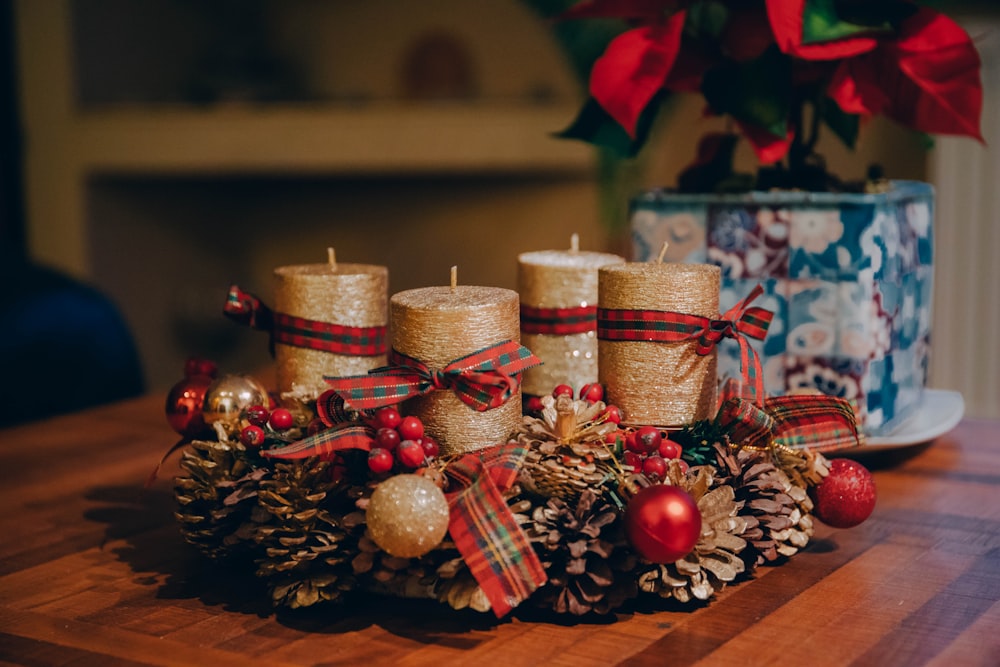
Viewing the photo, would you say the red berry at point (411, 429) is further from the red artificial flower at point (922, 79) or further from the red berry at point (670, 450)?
the red artificial flower at point (922, 79)

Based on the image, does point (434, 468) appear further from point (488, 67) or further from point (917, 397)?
point (488, 67)

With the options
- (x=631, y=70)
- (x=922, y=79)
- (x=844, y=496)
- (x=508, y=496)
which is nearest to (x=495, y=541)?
(x=508, y=496)

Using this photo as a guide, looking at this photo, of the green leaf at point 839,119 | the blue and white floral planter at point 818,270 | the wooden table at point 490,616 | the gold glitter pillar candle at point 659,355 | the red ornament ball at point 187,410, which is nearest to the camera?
the wooden table at point 490,616

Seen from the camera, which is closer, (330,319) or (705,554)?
(705,554)

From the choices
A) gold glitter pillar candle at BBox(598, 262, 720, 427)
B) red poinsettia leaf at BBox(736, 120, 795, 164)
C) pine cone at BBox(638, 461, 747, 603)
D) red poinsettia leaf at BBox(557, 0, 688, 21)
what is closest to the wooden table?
pine cone at BBox(638, 461, 747, 603)

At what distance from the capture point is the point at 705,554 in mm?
646

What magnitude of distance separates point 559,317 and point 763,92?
0.27 meters

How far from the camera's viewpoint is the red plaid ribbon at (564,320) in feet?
2.61

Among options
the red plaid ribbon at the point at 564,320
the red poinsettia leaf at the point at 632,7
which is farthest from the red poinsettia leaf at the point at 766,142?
the red plaid ribbon at the point at 564,320

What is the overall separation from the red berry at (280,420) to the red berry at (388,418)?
3.6 inches

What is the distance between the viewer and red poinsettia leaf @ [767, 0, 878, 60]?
835 mm

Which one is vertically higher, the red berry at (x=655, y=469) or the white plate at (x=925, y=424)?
the red berry at (x=655, y=469)

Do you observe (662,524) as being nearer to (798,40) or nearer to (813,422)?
(813,422)

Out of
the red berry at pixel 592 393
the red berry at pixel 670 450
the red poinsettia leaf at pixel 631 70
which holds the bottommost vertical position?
the red berry at pixel 670 450
